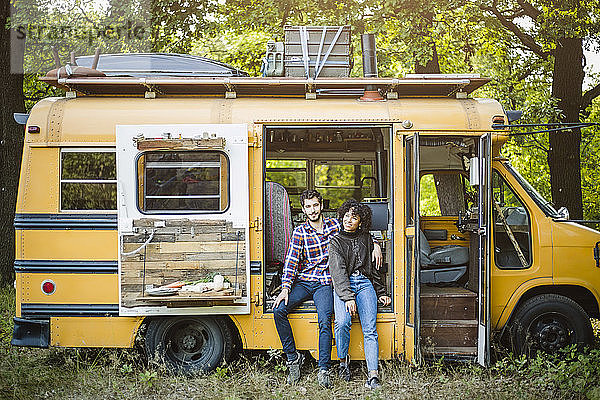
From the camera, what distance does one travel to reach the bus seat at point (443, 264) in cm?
718

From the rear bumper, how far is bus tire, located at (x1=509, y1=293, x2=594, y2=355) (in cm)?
468

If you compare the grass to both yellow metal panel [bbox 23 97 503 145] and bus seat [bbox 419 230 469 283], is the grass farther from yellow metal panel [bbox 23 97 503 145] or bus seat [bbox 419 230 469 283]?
yellow metal panel [bbox 23 97 503 145]

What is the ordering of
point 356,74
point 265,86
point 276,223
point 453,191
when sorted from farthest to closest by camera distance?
1. point 356,74
2. point 453,191
3. point 276,223
4. point 265,86

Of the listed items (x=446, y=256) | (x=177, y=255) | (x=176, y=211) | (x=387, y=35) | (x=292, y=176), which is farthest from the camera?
(x=387, y=35)

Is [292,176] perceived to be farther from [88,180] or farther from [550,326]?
[550,326]

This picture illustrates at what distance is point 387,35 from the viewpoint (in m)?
13.1

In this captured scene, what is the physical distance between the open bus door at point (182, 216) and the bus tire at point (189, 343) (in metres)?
0.24

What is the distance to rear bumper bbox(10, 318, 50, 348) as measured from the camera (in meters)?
6.45

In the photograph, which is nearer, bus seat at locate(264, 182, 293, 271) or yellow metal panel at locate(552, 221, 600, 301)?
yellow metal panel at locate(552, 221, 600, 301)

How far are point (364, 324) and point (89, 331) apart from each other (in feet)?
8.90

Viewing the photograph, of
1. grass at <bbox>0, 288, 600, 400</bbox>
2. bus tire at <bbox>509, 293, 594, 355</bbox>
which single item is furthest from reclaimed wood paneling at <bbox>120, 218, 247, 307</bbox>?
bus tire at <bbox>509, 293, 594, 355</bbox>

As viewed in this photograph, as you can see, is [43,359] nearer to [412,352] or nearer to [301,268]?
[301,268]

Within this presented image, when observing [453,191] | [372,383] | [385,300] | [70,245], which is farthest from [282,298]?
[453,191]

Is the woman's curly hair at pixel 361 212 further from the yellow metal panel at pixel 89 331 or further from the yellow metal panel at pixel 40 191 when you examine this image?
the yellow metal panel at pixel 40 191
